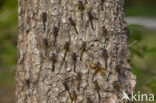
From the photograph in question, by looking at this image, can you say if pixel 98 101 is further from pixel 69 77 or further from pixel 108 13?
pixel 108 13

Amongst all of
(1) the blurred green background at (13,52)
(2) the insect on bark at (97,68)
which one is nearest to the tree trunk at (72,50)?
(2) the insect on bark at (97,68)

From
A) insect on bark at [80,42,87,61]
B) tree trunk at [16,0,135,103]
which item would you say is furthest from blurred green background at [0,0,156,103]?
insect on bark at [80,42,87,61]

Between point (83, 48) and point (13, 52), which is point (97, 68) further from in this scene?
point (13, 52)

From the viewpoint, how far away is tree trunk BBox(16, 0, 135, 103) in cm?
270

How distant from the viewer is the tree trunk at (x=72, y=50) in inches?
106

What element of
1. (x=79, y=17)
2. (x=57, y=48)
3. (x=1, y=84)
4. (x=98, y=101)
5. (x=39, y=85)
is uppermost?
(x=79, y=17)

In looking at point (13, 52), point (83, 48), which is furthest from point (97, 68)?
point (13, 52)

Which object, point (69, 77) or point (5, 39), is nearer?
point (69, 77)

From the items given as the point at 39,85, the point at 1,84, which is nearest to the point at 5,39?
the point at 1,84

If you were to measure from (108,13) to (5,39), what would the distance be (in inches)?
187

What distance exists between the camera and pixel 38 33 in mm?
2734

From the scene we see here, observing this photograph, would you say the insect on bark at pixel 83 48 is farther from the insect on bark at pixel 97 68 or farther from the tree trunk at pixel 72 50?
the insect on bark at pixel 97 68

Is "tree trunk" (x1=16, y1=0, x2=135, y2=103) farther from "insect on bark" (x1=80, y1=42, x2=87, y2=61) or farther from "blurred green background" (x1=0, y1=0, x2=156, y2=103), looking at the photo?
"blurred green background" (x1=0, y1=0, x2=156, y2=103)

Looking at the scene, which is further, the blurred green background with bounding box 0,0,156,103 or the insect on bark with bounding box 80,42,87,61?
the blurred green background with bounding box 0,0,156,103
